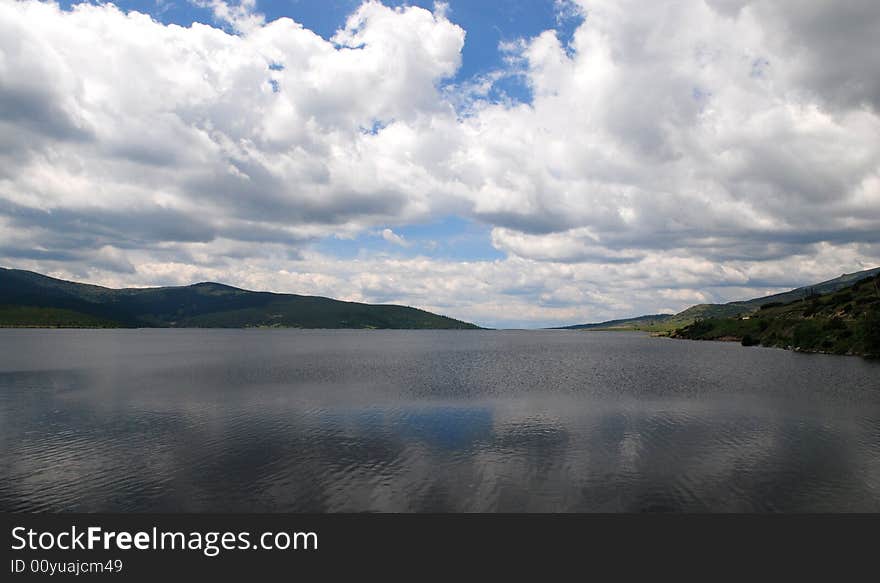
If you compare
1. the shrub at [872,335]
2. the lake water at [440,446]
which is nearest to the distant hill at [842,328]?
the shrub at [872,335]

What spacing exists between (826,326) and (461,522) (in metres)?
190

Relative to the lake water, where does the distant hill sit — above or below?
above

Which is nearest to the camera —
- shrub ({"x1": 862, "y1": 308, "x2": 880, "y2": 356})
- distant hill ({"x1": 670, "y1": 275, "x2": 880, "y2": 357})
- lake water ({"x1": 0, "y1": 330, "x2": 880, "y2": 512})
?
lake water ({"x1": 0, "y1": 330, "x2": 880, "y2": 512})

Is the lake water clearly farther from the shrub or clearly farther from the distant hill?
the distant hill

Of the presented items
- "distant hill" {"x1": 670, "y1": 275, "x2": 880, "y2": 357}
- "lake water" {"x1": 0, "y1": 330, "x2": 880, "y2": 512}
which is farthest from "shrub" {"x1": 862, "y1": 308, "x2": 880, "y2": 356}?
"lake water" {"x1": 0, "y1": 330, "x2": 880, "y2": 512}

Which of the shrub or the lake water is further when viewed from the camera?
the shrub

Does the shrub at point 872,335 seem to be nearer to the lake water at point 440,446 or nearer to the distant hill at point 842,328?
the distant hill at point 842,328

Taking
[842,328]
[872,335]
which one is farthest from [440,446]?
[842,328]

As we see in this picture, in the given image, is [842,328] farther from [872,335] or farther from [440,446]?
[440,446]

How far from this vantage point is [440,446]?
4431 centimetres

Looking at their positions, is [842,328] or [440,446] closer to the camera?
[440,446]

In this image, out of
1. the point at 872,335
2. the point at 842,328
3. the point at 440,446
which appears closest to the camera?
the point at 440,446

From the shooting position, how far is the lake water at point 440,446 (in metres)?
32.1

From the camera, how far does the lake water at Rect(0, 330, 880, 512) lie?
32094 millimetres
